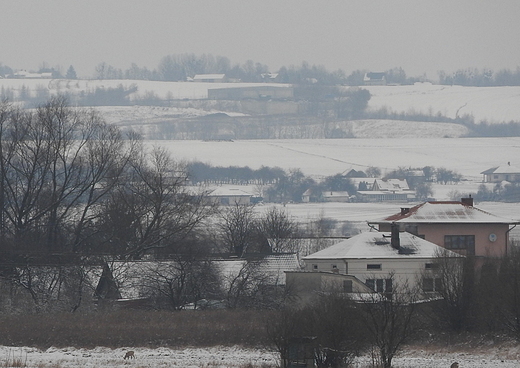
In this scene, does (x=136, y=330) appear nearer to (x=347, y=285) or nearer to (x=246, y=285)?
(x=347, y=285)

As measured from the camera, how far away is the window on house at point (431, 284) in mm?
34472

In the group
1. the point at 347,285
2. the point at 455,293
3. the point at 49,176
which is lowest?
the point at 347,285

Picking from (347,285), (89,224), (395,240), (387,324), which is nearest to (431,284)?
(347,285)

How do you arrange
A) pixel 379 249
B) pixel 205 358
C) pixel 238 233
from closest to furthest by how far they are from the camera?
pixel 205 358
pixel 379 249
pixel 238 233

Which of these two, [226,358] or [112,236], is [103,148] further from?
[226,358]

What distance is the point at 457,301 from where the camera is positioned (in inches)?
1325

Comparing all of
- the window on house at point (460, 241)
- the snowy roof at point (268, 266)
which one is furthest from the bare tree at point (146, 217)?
the window on house at point (460, 241)

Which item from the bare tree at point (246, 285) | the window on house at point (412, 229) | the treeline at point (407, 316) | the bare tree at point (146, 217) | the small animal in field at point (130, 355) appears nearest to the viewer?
the treeline at point (407, 316)

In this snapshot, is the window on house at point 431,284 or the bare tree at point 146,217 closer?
the window on house at point 431,284

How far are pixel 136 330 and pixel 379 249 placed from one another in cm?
1174

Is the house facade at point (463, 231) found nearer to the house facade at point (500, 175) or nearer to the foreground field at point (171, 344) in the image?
the foreground field at point (171, 344)

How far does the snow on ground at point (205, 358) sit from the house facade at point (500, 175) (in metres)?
141

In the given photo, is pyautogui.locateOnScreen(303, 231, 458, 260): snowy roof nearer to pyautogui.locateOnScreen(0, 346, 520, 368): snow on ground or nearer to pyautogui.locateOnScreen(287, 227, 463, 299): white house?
pyautogui.locateOnScreen(287, 227, 463, 299): white house

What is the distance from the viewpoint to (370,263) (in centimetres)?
4109
